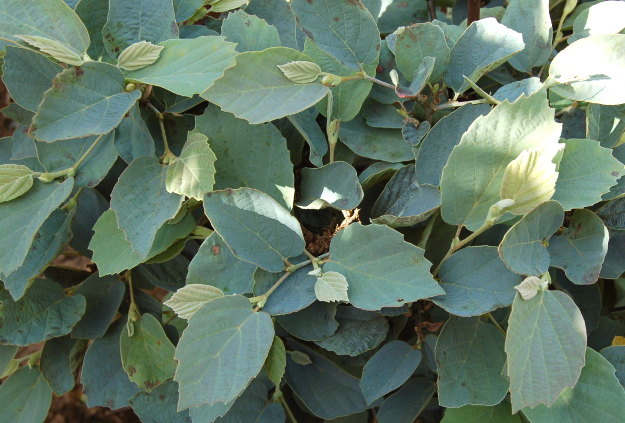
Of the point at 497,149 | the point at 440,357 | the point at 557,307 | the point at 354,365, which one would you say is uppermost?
the point at 497,149

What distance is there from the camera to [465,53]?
61 cm

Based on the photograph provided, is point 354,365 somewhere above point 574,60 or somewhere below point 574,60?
below

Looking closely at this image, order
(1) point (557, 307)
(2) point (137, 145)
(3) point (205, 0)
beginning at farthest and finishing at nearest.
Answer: (3) point (205, 0), (2) point (137, 145), (1) point (557, 307)

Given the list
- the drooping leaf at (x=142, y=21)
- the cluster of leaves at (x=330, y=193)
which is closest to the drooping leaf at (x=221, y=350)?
the cluster of leaves at (x=330, y=193)

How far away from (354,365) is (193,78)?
0.42m

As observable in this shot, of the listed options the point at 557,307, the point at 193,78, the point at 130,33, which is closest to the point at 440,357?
the point at 557,307

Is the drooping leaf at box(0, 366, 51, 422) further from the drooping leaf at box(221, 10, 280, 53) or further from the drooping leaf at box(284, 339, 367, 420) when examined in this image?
the drooping leaf at box(221, 10, 280, 53)

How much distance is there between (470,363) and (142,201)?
39cm

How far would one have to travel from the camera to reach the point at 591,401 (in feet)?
1.75

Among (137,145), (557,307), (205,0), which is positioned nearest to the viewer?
(557,307)

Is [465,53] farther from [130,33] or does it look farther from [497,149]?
[130,33]

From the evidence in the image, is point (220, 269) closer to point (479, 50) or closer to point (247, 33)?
point (247, 33)

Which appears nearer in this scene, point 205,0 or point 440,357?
point 440,357

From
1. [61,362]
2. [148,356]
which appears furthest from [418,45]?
[61,362]
